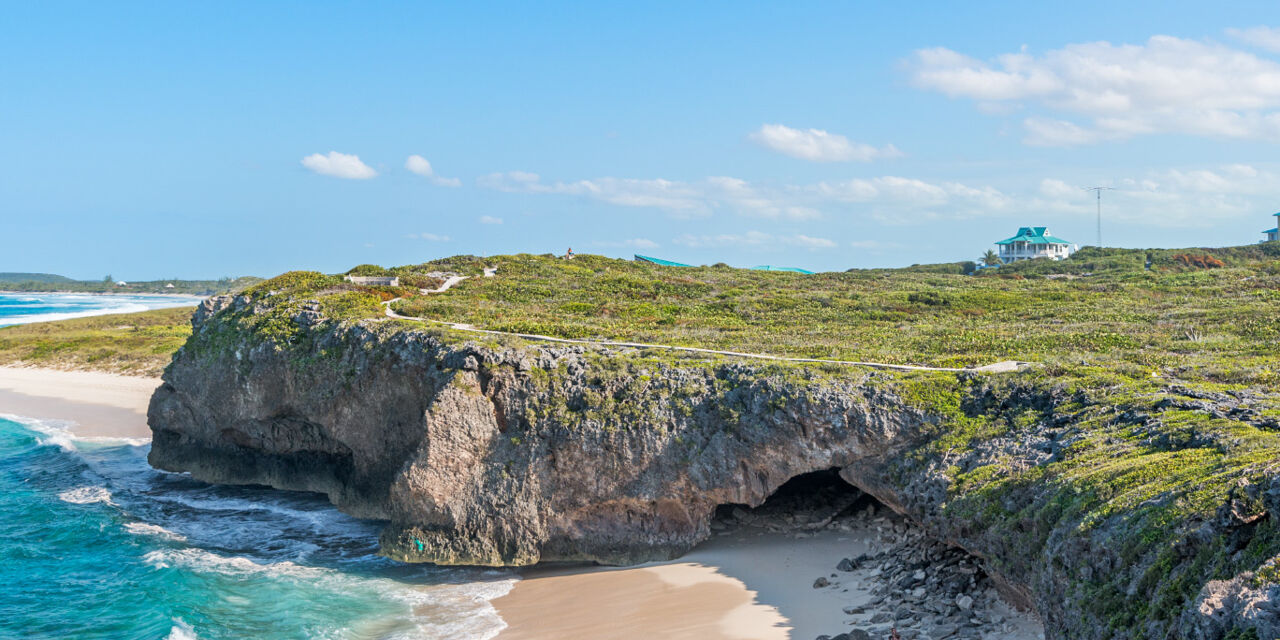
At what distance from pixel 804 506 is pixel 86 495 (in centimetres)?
3115

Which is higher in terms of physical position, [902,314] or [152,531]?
[902,314]

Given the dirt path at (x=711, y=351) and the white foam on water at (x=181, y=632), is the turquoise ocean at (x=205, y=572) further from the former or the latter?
the dirt path at (x=711, y=351)

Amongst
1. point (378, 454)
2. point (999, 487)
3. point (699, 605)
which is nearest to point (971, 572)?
point (999, 487)

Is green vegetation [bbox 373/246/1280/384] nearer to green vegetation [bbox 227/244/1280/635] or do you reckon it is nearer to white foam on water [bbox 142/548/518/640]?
green vegetation [bbox 227/244/1280/635]

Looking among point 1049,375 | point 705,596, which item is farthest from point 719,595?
point 1049,375

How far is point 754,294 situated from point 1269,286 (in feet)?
107

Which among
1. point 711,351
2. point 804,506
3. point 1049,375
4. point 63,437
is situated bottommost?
point 63,437

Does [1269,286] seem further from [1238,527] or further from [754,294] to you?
[1238,527]

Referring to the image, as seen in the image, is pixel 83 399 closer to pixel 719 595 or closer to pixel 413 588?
pixel 413 588

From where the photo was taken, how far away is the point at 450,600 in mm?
25797

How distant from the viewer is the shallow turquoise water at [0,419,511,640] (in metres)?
24.5

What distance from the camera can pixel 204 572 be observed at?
28766mm

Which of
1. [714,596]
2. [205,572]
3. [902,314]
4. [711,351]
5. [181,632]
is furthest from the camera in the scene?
[902,314]

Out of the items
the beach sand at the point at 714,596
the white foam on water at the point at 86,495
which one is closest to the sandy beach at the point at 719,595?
the beach sand at the point at 714,596
